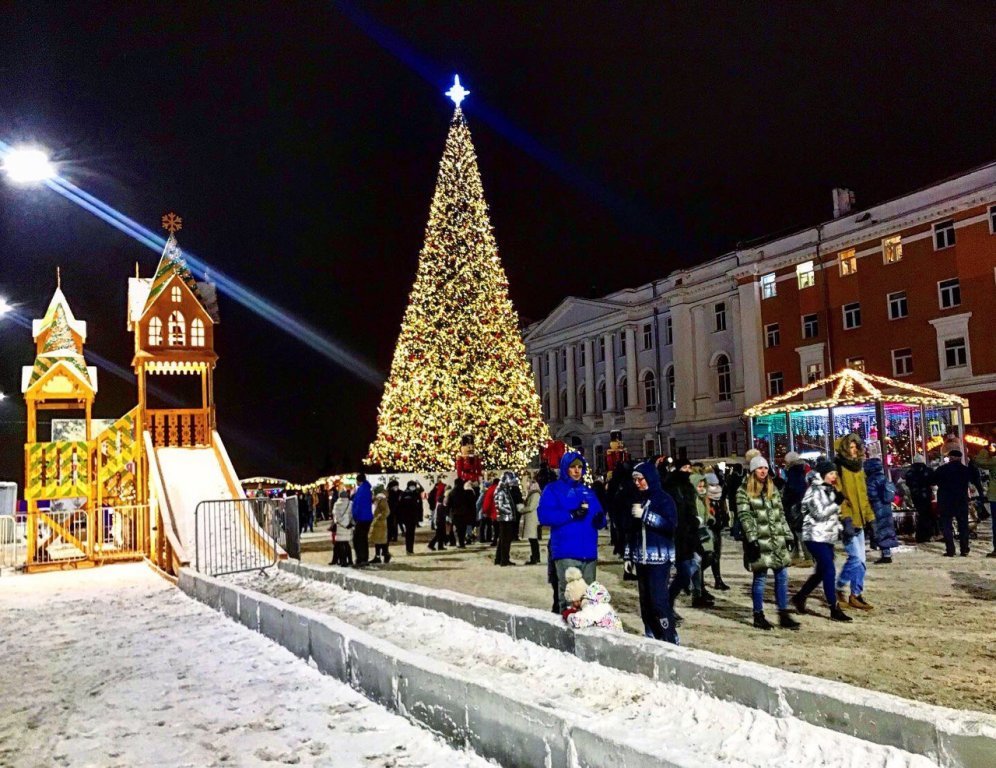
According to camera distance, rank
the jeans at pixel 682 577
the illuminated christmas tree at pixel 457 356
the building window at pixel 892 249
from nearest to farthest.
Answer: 1. the jeans at pixel 682 577
2. the illuminated christmas tree at pixel 457 356
3. the building window at pixel 892 249

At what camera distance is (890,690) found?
5910mm

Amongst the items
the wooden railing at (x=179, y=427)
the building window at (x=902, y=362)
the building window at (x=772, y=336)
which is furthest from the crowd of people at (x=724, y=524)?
the building window at (x=772, y=336)

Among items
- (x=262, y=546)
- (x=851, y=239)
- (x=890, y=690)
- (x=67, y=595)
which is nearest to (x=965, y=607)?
(x=890, y=690)

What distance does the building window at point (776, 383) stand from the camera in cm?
4320

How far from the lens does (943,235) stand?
34.7m

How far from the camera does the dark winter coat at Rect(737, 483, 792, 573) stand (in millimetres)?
8391

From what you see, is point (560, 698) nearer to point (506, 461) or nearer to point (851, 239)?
point (506, 461)

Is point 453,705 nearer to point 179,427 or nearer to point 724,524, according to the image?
point 724,524

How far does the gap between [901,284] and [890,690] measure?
35136 mm

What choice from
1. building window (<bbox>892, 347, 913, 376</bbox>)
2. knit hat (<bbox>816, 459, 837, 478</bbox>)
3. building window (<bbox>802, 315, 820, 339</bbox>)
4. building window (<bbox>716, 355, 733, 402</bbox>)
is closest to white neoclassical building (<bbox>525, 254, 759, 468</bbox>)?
building window (<bbox>716, 355, 733, 402</bbox>)

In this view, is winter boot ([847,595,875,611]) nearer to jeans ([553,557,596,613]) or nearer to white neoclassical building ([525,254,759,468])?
jeans ([553,557,596,613])

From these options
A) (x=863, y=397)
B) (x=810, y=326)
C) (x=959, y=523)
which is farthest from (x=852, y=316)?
(x=959, y=523)

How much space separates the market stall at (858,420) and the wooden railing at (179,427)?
1523 cm

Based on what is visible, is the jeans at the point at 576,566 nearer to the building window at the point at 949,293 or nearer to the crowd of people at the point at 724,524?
the crowd of people at the point at 724,524
